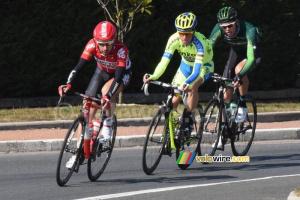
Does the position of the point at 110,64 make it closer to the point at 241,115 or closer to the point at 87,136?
the point at 87,136

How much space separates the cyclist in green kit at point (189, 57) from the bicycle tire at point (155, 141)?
1.04 ft

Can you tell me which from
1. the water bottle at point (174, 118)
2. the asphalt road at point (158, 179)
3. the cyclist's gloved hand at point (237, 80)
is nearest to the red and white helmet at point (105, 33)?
the water bottle at point (174, 118)

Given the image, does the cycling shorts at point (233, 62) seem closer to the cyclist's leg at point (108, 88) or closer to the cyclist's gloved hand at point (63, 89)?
the cyclist's leg at point (108, 88)

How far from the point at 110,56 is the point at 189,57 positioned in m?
1.24

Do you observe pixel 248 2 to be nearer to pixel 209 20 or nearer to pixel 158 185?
pixel 209 20

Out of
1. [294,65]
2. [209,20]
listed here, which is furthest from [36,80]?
[294,65]

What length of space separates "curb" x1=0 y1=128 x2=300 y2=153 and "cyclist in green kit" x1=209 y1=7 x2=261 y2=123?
194 cm

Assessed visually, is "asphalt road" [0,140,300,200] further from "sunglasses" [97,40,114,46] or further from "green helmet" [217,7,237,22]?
"green helmet" [217,7,237,22]

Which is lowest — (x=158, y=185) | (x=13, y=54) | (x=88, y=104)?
(x=158, y=185)

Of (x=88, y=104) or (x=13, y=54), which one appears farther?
(x=13, y=54)

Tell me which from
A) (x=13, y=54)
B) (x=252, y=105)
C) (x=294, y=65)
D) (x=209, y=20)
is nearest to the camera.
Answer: (x=252, y=105)

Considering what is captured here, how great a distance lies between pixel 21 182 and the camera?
9.62 meters

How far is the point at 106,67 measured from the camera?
32.8 feet

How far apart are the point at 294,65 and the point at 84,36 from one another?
6117 mm
